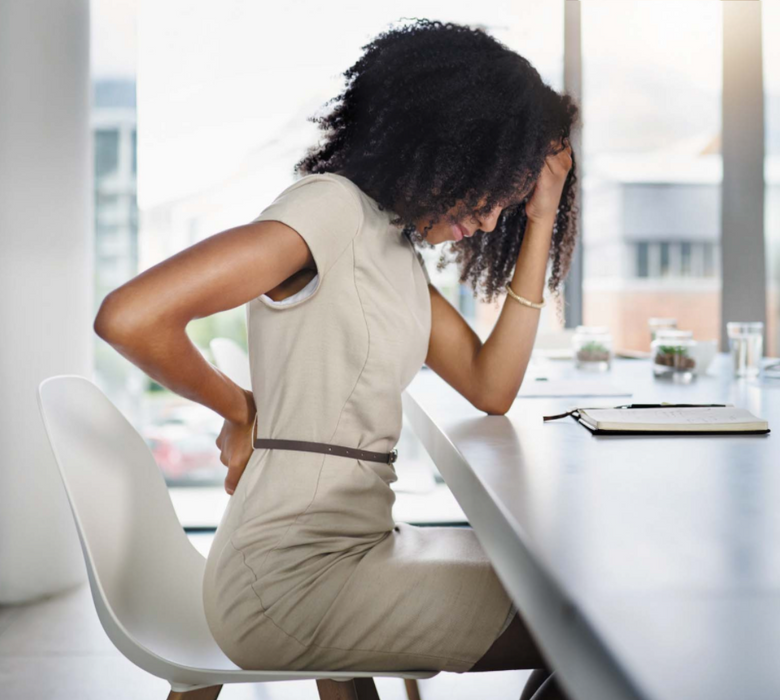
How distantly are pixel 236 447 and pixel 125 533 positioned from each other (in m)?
0.19

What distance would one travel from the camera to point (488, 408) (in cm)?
129

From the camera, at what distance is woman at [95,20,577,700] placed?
86 centimetres

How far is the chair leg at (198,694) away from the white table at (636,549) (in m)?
0.39

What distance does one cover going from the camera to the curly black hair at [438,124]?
41.8 inches

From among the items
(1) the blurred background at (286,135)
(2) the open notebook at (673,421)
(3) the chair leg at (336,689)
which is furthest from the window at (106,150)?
(3) the chair leg at (336,689)

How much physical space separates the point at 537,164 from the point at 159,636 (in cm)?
83

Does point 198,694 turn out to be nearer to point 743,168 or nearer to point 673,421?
point 673,421

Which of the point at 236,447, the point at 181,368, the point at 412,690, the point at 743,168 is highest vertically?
the point at 743,168

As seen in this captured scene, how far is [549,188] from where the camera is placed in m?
1.32

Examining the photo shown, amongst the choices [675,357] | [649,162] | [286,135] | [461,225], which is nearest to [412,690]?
[675,357]

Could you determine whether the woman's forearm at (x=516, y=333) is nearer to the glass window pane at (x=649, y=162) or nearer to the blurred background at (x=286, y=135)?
the blurred background at (x=286, y=135)

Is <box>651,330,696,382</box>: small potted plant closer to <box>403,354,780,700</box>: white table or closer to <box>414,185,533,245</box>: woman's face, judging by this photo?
<box>403,354,780,700</box>: white table

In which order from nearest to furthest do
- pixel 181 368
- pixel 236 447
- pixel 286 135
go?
pixel 181 368, pixel 236 447, pixel 286 135

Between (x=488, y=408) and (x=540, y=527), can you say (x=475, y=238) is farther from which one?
(x=540, y=527)
